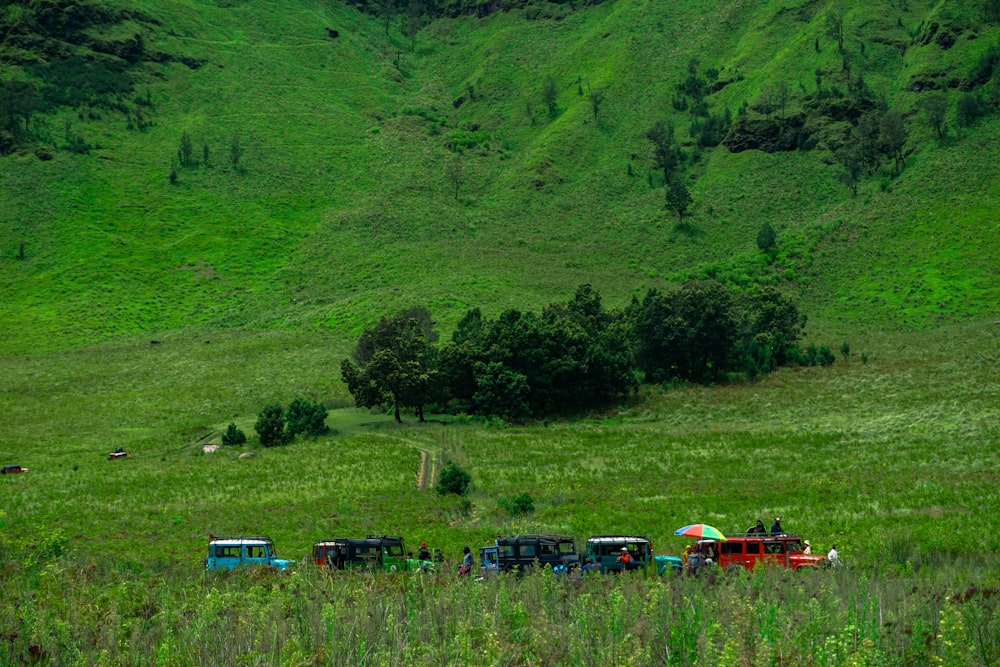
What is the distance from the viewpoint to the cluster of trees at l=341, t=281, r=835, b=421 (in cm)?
6744

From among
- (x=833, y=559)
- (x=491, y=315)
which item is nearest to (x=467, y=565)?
(x=833, y=559)

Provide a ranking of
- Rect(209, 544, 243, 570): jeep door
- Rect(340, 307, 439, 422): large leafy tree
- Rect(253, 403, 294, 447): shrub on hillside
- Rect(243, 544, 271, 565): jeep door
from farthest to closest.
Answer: Rect(340, 307, 439, 422): large leafy tree
Rect(253, 403, 294, 447): shrub on hillside
Rect(209, 544, 243, 570): jeep door
Rect(243, 544, 271, 565): jeep door

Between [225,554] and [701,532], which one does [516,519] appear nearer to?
[701,532]

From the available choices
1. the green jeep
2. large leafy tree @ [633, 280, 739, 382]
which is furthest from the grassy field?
large leafy tree @ [633, 280, 739, 382]

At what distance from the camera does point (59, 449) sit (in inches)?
2415

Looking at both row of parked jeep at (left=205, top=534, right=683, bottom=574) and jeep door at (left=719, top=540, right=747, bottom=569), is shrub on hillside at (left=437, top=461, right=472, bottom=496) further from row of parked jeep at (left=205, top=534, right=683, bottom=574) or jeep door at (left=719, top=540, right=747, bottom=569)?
jeep door at (left=719, top=540, right=747, bottom=569)

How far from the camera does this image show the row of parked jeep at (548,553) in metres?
23.6

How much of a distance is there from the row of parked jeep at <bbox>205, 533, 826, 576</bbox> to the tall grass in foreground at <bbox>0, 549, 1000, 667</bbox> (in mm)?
8076

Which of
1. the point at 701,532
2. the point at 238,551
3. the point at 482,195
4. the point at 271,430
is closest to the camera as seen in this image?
the point at 238,551

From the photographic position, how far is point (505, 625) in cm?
1227

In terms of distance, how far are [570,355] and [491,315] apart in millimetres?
25460

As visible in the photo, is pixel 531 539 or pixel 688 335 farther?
pixel 688 335

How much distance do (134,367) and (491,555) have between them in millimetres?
77138

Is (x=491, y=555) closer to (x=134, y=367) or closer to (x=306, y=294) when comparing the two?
(x=134, y=367)
